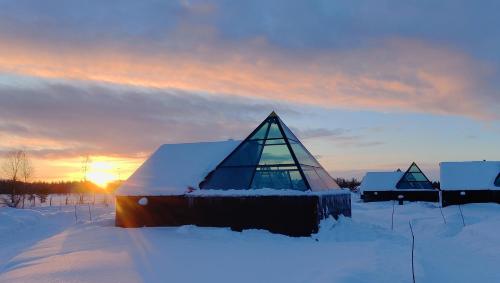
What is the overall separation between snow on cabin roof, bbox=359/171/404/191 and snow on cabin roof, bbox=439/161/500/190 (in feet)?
33.9

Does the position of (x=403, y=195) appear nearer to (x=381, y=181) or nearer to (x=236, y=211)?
(x=381, y=181)

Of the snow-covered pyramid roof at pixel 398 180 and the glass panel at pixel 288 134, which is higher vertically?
the glass panel at pixel 288 134

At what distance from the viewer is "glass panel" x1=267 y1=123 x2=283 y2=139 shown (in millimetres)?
17542

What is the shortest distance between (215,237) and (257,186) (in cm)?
251

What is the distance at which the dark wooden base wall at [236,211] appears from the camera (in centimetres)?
1537

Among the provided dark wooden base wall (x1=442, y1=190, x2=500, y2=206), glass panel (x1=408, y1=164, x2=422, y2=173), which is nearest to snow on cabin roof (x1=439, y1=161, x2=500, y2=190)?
dark wooden base wall (x1=442, y1=190, x2=500, y2=206)

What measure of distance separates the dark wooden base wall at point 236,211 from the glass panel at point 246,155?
5.13ft

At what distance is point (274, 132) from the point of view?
17734mm

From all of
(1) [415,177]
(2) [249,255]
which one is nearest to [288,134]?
(2) [249,255]

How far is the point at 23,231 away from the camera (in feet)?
66.1

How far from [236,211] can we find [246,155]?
2341mm

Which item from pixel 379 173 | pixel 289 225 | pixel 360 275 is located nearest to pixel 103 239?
pixel 289 225

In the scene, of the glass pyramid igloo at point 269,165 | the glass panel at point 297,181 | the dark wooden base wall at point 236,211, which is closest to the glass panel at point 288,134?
the glass pyramid igloo at point 269,165

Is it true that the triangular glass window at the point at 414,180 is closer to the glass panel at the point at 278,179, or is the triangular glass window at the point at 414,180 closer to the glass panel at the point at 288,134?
the glass panel at the point at 288,134
